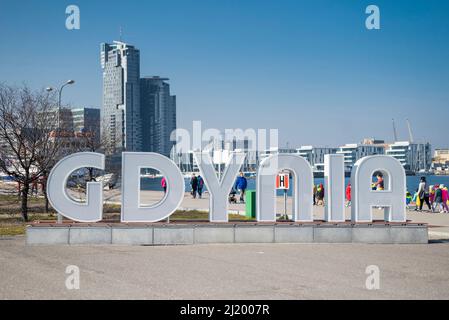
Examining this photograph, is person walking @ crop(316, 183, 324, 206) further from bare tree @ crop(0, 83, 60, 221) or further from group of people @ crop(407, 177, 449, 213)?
bare tree @ crop(0, 83, 60, 221)

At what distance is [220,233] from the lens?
1770cm

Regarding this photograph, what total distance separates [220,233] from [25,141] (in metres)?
11.9

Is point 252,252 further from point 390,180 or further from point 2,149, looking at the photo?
point 2,149

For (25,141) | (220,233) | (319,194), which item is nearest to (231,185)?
(220,233)

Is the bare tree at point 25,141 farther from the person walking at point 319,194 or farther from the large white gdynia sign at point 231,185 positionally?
the person walking at point 319,194

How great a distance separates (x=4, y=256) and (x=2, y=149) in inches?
487

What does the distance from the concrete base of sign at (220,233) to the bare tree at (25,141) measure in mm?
7742

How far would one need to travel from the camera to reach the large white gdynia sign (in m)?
17.4

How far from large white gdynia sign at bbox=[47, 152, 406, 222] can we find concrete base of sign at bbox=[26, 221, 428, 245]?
0.51 metres

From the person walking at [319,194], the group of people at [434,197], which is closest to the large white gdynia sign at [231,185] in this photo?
the group of people at [434,197]

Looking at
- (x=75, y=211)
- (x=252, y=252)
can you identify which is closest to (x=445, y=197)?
(x=252, y=252)

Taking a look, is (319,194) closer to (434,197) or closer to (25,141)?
(434,197)

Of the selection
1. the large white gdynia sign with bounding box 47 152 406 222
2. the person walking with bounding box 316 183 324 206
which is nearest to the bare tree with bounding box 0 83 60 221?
the large white gdynia sign with bounding box 47 152 406 222
